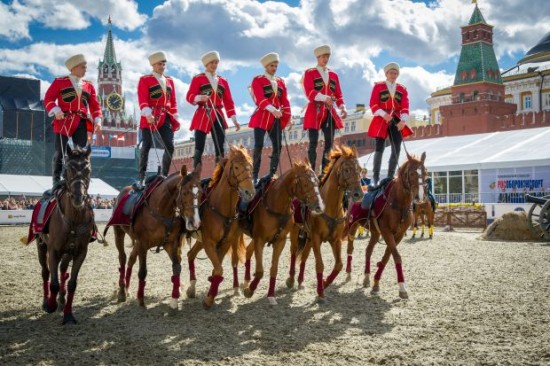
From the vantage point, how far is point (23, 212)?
36906 mm

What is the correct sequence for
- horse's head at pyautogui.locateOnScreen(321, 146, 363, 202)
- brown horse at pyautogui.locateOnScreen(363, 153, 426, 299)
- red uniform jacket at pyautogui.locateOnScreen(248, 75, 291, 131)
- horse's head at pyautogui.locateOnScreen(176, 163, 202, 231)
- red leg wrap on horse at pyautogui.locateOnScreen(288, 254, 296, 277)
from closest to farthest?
horse's head at pyautogui.locateOnScreen(176, 163, 202, 231) < horse's head at pyautogui.locateOnScreen(321, 146, 363, 202) < brown horse at pyautogui.locateOnScreen(363, 153, 426, 299) < red leg wrap on horse at pyautogui.locateOnScreen(288, 254, 296, 277) < red uniform jacket at pyautogui.locateOnScreen(248, 75, 291, 131)

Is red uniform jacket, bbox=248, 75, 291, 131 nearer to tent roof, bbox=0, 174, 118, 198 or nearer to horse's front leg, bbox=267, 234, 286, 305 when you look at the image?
horse's front leg, bbox=267, 234, 286, 305

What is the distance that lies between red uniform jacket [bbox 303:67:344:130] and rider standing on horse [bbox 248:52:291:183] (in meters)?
0.69

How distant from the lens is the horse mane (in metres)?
9.26

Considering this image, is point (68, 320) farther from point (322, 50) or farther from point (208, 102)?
point (322, 50)

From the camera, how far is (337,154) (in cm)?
970

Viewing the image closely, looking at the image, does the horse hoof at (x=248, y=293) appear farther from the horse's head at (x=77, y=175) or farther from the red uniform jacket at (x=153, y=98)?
the red uniform jacket at (x=153, y=98)

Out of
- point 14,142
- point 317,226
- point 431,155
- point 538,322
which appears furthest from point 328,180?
point 14,142

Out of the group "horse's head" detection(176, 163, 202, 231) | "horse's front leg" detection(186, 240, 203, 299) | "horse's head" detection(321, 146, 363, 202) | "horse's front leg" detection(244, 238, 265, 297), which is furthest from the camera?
"horse's front leg" detection(186, 240, 203, 299)

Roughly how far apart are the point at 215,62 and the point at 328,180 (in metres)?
3.09

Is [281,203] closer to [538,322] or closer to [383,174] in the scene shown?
[538,322]

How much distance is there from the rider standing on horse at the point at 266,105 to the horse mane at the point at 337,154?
1.16 m

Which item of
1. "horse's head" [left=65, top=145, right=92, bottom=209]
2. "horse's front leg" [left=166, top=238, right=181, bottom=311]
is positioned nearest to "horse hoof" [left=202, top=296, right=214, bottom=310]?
"horse's front leg" [left=166, top=238, right=181, bottom=311]

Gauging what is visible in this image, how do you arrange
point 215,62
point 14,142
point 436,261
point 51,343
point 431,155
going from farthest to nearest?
point 14,142
point 431,155
point 436,261
point 215,62
point 51,343
